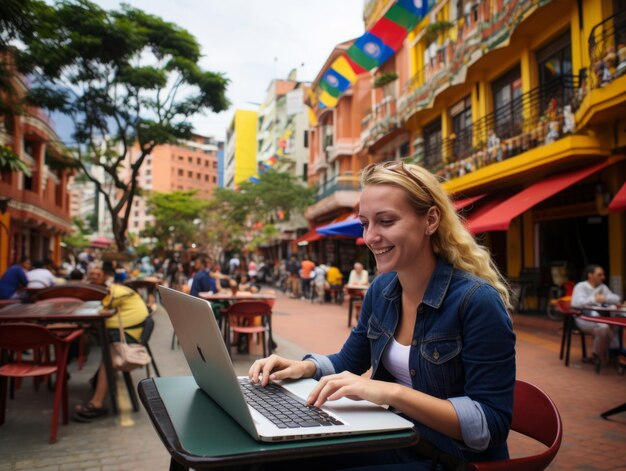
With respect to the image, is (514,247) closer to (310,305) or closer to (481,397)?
(310,305)

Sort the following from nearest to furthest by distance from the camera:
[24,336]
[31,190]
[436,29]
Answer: [24,336], [436,29], [31,190]

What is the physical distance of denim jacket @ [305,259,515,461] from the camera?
1470 mm

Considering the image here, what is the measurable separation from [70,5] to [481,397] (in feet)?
52.2

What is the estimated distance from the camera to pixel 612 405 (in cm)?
484

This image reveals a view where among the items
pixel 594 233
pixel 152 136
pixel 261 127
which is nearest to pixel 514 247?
pixel 594 233

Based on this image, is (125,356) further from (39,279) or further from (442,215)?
(39,279)

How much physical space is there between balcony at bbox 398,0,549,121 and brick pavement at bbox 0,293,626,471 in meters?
7.71

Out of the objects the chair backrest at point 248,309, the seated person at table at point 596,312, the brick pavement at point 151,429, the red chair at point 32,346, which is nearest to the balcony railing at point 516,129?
the seated person at table at point 596,312

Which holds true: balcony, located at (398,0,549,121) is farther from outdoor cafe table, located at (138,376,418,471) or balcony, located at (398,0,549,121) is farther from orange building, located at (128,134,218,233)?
orange building, located at (128,134,218,233)

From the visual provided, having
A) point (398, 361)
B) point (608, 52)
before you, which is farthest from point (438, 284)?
point (608, 52)

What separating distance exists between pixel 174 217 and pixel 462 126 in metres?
29.1

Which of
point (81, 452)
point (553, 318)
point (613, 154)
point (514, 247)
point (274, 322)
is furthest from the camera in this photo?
point (514, 247)

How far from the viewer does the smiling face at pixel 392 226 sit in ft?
5.73

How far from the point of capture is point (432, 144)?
56.5 ft
